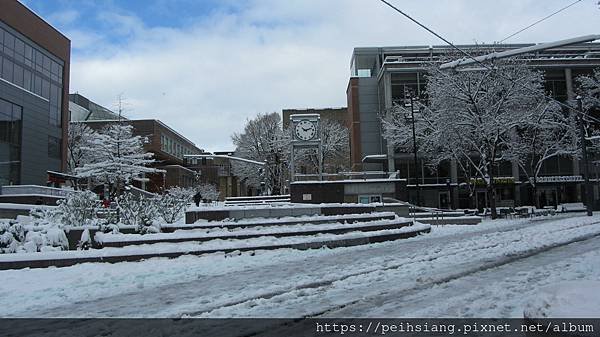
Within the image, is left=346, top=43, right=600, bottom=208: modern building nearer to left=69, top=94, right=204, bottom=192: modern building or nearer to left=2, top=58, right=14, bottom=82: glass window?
left=2, top=58, right=14, bottom=82: glass window

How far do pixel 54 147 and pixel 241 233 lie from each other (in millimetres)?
45270

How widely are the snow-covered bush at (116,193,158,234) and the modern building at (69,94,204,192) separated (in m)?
64.5

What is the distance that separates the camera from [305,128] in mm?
34969

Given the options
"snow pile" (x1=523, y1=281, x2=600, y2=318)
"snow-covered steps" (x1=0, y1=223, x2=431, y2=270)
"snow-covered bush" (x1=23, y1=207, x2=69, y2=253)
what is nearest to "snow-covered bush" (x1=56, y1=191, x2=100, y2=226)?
"snow-covered bush" (x1=23, y1=207, x2=69, y2=253)

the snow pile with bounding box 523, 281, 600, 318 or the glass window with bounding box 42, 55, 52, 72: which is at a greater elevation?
the glass window with bounding box 42, 55, 52, 72

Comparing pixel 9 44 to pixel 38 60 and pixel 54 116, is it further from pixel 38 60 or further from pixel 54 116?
pixel 54 116

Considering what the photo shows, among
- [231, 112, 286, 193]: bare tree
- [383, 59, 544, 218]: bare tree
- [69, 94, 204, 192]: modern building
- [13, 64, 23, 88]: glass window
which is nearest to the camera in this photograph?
[383, 59, 544, 218]: bare tree

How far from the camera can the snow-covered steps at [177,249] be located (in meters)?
11.1

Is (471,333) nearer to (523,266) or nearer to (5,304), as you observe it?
(523,266)

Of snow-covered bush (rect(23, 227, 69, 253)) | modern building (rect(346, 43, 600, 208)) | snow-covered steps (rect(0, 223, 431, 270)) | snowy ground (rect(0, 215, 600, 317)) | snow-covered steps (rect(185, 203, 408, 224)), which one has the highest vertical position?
modern building (rect(346, 43, 600, 208))

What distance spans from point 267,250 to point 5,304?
6.44m

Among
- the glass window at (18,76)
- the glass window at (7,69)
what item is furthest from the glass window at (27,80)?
the glass window at (7,69)

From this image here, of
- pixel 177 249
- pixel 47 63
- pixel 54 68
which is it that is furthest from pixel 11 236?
pixel 54 68

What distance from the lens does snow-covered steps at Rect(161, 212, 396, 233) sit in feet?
47.8
